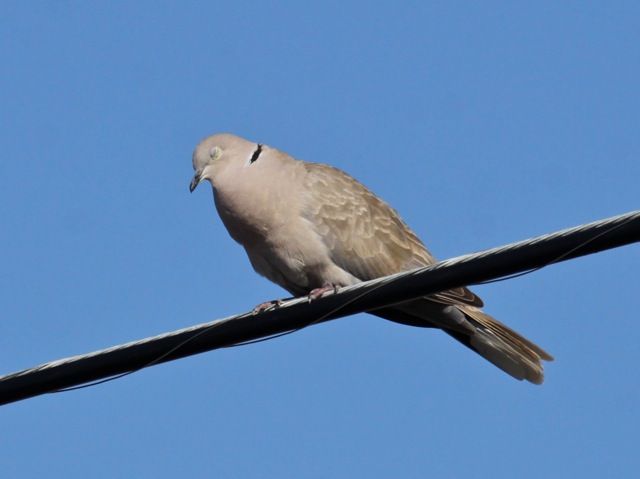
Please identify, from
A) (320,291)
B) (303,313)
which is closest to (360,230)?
(320,291)

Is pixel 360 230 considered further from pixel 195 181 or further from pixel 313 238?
pixel 195 181

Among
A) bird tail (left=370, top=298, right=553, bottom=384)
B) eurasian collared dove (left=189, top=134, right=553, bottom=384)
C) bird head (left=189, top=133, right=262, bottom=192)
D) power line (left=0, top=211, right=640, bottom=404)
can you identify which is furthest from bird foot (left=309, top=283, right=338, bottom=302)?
bird head (left=189, top=133, right=262, bottom=192)

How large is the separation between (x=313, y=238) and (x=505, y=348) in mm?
1255

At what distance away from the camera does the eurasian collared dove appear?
7.86 metres

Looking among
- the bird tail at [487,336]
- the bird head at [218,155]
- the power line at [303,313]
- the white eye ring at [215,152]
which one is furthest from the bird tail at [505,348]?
the power line at [303,313]

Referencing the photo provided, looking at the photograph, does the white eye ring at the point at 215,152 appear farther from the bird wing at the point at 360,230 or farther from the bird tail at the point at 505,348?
the bird tail at the point at 505,348

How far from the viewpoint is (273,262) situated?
7910 mm

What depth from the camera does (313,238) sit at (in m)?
7.94

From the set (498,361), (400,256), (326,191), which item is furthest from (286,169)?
(498,361)

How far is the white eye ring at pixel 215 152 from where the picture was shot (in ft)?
26.6

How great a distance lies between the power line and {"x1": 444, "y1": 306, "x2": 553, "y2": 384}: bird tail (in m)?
2.37

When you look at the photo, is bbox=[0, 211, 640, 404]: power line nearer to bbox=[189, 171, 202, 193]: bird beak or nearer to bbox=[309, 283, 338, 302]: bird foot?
bbox=[309, 283, 338, 302]: bird foot

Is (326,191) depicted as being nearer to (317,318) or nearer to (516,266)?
(317,318)

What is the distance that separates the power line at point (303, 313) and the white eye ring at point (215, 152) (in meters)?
2.35
